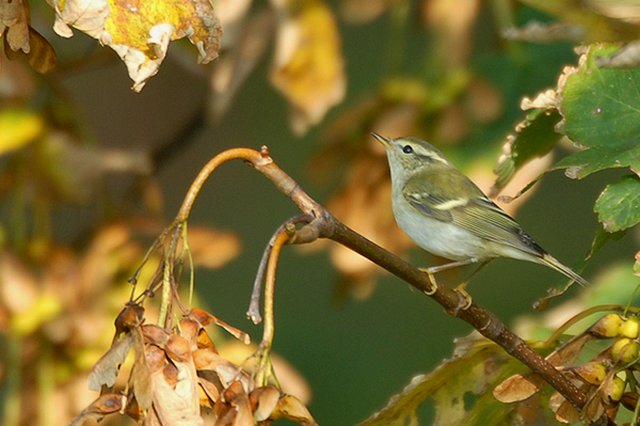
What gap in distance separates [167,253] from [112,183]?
3.74ft

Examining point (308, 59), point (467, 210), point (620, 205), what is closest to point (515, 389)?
point (620, 205)

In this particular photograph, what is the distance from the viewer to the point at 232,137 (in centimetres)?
314

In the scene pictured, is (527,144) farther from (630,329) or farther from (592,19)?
(592,19)

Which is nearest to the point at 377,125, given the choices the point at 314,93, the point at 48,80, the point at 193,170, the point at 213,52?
the point at 314,93

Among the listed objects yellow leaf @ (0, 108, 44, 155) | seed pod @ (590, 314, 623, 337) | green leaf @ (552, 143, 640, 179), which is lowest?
seed pod @ (590, 314, 623, 337)

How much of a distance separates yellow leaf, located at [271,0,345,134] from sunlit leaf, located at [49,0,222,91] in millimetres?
731

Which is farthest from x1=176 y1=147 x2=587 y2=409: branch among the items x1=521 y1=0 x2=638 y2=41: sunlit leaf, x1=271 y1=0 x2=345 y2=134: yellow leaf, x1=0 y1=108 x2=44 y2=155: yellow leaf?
x1=0 y1=108 x2=44 y2=155: yellow leaf

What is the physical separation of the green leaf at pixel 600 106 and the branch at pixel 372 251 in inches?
7.1

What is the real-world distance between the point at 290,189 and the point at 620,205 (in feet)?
0.94

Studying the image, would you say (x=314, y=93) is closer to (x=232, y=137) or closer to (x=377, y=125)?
(x=377, y=125)

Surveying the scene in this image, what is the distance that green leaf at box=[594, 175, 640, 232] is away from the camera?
0.94 meters

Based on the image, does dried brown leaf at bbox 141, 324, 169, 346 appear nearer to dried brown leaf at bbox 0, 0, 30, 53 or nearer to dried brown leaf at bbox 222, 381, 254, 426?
dried brown leaf at bbox 222, 381, 254, 426

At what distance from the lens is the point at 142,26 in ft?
2.80

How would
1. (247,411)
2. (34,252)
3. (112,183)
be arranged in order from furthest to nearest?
(112,183) → (34,252) → (247,411)
